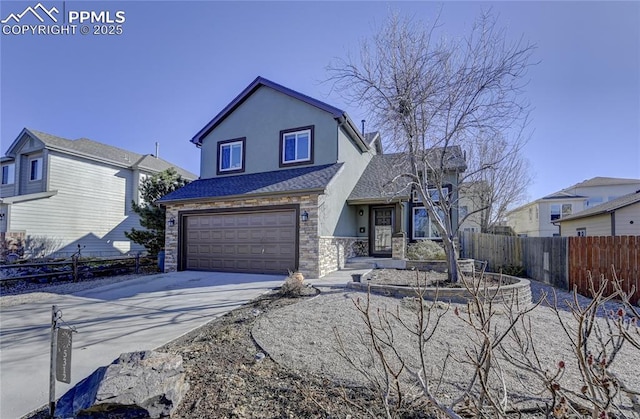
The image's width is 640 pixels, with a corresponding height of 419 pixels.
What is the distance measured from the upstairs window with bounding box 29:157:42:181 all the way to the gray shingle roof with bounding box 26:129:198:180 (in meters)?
1.44

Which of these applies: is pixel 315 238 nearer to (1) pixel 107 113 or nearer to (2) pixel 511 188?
(1) pixel 107 113

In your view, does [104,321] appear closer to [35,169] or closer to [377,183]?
[377,183]

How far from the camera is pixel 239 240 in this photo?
11859 mm

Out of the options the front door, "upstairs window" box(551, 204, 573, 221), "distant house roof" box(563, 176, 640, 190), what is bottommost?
the front door

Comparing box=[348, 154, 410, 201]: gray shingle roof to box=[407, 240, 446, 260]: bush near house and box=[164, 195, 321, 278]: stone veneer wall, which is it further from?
box=[164, 195, 321, 278]: stone veneer wall

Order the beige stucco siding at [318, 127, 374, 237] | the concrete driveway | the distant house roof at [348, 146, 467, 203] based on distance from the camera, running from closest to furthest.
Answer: the concrete driveway
the beige stucco siding at [318, 127, 374, 237]
the distant house roof at [348, 146, 467, 203]

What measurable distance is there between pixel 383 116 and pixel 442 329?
6.03 m

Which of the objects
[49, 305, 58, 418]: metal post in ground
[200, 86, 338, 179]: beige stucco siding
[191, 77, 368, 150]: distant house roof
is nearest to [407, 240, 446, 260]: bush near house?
[200, 86, 338, 179]: beige stucco siding

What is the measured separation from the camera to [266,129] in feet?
44.8

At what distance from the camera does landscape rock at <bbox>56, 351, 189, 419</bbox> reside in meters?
2.87

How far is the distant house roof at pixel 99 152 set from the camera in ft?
57.5

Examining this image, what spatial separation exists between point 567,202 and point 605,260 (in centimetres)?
2295

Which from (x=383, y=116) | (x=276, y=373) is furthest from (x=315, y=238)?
(x=276, y=373)

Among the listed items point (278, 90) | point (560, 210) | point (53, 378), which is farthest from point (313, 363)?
point (560, 210)
